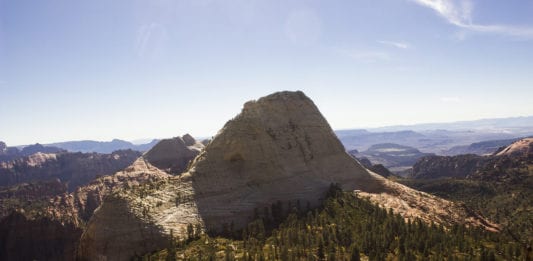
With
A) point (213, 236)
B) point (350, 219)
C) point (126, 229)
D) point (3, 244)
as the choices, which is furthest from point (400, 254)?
point (3, 244)

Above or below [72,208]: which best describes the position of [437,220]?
above

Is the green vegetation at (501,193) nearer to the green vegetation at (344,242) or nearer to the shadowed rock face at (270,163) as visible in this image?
the shadowed rock face at (270,163)

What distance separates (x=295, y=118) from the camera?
88.6 m

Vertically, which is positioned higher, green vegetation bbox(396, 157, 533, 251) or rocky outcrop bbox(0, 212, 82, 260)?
green vegetation bbox(396, 157, 533, 251)

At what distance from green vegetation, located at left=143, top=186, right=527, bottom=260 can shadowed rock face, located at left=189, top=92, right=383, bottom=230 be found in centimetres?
607

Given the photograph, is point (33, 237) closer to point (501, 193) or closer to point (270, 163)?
point (270, 163)

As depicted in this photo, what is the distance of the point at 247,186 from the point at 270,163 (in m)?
8.20

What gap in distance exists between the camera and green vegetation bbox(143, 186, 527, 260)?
48709 millimetres

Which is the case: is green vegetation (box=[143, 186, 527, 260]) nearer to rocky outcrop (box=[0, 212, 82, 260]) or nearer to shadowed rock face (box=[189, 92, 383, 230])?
shadowed rock face (box=[189, 92, 383, 230])

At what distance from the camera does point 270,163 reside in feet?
248

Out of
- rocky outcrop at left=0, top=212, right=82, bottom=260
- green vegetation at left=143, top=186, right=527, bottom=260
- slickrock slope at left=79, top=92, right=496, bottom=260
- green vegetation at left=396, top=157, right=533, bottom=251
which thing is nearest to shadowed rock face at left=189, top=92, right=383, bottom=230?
slickrock slope at left=79, top=92, right=496, bottom=260

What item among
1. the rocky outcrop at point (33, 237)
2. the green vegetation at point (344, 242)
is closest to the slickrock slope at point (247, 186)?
the green vegetation at point (344, 242)

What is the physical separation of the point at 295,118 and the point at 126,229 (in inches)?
1833

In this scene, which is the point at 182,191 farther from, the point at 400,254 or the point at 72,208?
the point at 72,208
